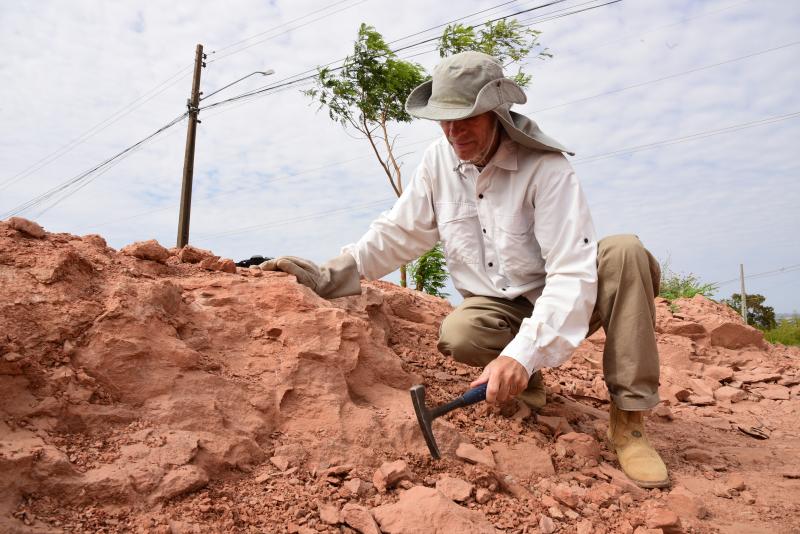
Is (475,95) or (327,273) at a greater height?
(475,95)

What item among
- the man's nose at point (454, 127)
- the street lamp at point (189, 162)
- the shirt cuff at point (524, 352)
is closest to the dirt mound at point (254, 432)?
the shirt cuff at point (524, 352)

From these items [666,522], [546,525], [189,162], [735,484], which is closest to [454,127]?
[546,525]

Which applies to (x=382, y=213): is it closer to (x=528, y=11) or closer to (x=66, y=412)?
(x=66, y=412)

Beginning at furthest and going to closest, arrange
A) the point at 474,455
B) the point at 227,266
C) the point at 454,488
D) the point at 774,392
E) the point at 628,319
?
the point at 774,392, the point at 227,266, the point at 628,319, the point at 474,455, the point at 454,488

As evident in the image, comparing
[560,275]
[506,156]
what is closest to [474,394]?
[560,275]

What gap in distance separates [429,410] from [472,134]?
1112mm

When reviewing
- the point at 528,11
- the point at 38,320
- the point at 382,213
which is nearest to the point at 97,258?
the point at 38,320

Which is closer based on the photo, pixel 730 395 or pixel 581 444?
pixel 581 444

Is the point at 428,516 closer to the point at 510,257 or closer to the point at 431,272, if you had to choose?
the point at 510,257

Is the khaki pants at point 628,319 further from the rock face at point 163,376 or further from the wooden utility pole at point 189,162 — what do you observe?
the wooden utility pole at point 189,162

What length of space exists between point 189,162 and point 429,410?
1131 cm

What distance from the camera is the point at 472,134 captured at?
97.7 inches

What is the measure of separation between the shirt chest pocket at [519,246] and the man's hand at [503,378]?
26.1 inches

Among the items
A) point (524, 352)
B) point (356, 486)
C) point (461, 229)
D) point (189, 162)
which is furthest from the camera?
point (189, 162)
